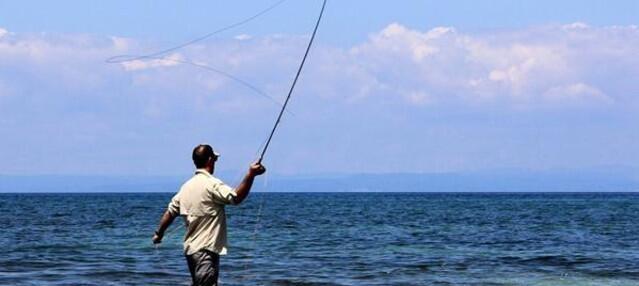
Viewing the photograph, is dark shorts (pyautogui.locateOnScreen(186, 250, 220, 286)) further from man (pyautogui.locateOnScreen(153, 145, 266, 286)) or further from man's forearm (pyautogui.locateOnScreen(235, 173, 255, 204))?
man's forearm (pyautogui.locateOnScreen(235, 173, 255, 204))

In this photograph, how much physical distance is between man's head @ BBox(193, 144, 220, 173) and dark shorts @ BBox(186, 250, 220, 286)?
26.9 inches

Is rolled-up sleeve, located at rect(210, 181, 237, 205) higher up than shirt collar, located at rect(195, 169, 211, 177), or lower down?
lower down

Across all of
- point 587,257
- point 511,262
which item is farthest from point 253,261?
point 587,257

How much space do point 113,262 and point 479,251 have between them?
30.4ft

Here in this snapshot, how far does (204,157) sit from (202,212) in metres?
0.44

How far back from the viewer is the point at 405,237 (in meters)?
Result: 34.3

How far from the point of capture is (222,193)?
28.2ft

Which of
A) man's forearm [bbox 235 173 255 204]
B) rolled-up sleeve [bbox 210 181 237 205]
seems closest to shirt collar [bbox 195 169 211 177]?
rolled-up sleeve [bbox 210 181 237 205]

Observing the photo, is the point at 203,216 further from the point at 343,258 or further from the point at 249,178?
the point at 343,258

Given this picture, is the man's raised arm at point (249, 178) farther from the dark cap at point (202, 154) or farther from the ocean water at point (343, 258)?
the ocean water at point (343, 258)

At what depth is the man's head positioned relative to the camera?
884 cm

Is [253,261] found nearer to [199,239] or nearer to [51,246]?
[51,246]

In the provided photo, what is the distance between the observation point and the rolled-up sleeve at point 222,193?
8492 mm

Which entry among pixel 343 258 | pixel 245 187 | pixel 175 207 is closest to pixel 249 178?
pixel 245 187
